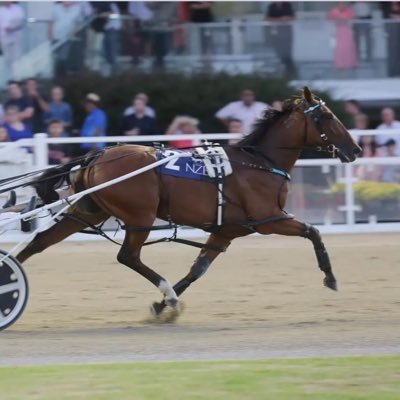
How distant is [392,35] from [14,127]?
18.6 ft

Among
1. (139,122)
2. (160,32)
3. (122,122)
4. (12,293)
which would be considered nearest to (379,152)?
(139,122)

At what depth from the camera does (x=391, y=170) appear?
41.9 ft

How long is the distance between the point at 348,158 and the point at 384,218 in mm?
4451

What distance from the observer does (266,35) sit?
15.6 metres

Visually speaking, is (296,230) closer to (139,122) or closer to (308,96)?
(308,96)

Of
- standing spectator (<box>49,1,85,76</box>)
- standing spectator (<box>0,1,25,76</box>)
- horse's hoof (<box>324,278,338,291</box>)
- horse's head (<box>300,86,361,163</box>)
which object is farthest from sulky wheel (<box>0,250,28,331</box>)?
standing spectator (<box>49,1,85,76</box>)

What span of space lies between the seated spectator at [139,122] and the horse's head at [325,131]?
4958 millimetres

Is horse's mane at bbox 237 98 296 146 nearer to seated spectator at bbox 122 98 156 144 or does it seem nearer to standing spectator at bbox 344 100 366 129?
seated spectator at bbox 122 98 156 144

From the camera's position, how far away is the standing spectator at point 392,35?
1575 centimetres

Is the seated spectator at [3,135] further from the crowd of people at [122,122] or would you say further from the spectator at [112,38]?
the spectator at [112,38]

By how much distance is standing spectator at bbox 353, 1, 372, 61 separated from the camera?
1562cm

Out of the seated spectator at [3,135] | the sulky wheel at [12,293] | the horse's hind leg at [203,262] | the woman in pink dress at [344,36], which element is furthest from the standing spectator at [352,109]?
the sulky wheel at [12,293]

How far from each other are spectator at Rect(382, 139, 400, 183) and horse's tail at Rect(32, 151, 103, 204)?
532cm

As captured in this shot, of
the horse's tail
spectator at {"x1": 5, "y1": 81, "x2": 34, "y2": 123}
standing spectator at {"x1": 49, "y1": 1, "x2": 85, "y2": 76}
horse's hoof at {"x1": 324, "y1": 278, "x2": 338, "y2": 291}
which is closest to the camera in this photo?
the horse's tail
